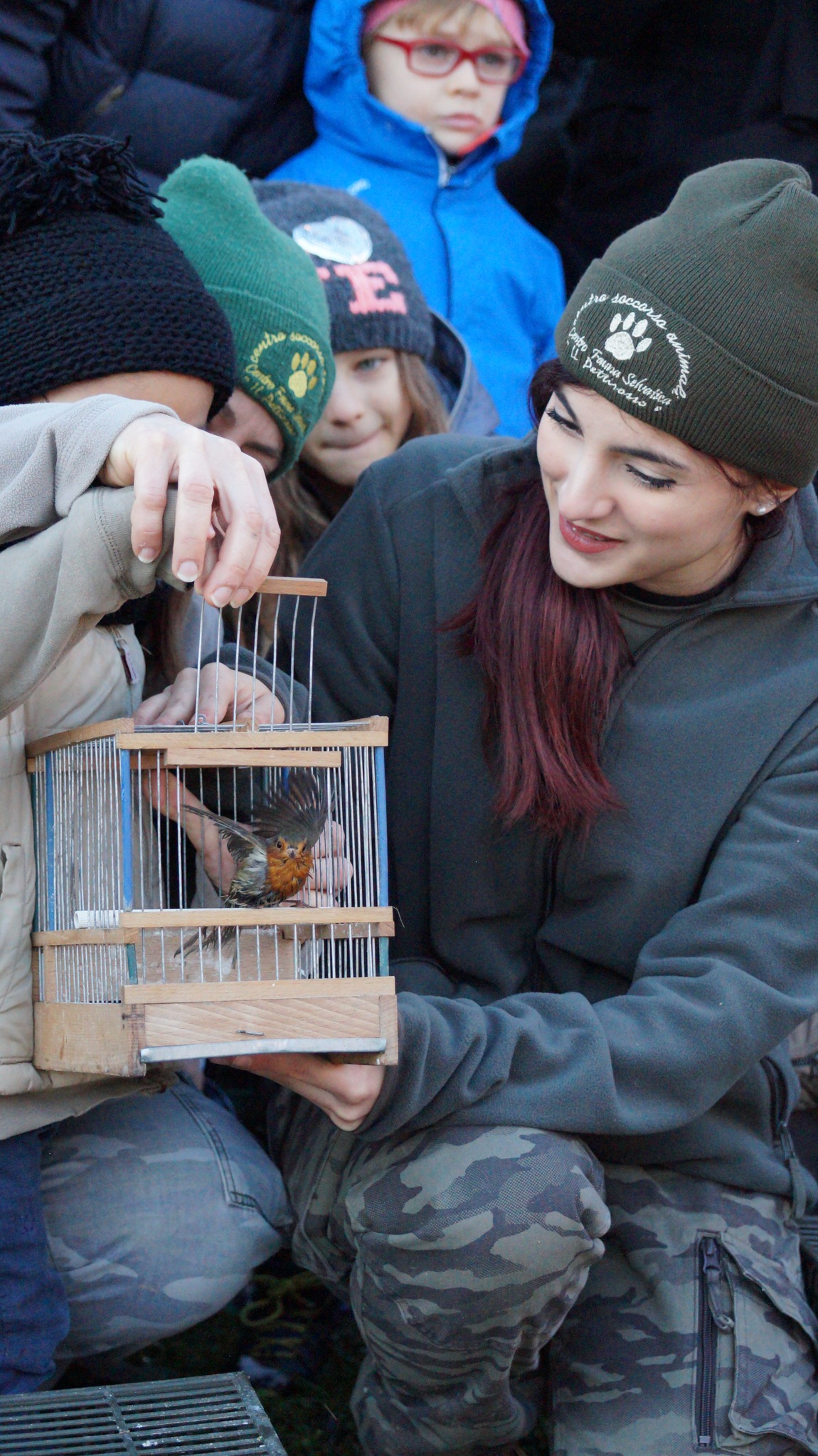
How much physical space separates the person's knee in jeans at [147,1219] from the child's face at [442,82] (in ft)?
7.32

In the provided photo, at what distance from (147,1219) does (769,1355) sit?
801 millimetres

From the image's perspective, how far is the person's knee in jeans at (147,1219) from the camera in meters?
1.89

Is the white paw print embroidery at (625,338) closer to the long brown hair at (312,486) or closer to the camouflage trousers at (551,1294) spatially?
the long brown hair at (312,486)

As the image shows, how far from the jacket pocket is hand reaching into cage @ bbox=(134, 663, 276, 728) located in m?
0.92

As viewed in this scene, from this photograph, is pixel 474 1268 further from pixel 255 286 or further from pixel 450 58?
pixel 450 58

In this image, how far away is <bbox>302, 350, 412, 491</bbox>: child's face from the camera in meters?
2.81

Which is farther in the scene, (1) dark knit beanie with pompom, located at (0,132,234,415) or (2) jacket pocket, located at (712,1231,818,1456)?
(2) jacket pocket, located at (712,1231,818,1456)

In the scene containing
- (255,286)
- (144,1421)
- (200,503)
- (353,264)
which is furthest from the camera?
(353,264)

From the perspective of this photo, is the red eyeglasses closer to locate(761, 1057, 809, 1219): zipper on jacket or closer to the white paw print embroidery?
the white paw print embroidery

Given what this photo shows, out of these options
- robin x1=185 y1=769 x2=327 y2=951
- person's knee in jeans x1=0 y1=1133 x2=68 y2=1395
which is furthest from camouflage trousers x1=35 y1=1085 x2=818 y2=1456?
robin x1=185 y1=769 x2=327 y2=951

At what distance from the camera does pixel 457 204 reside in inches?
133

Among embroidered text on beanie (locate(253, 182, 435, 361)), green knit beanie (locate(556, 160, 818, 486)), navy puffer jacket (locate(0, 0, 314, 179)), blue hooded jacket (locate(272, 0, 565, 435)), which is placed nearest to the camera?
green knit beanie (locate(556, 160, 818, 486))

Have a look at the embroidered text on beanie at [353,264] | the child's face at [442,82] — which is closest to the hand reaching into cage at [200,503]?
the embroidered text on beanie at [353,264]

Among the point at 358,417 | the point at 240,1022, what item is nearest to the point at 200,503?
the point at 240,1022
